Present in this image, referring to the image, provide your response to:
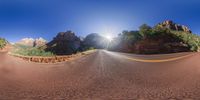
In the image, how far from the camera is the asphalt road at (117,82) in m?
9.25

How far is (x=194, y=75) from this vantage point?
37.8 ft

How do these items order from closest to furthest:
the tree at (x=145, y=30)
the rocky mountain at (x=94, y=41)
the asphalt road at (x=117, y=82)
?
the asphalt road at (x=117, y=82) < the tree at (x=145, y=30) < the rocky mountain at (x=94, y=41)

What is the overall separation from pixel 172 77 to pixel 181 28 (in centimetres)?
7483

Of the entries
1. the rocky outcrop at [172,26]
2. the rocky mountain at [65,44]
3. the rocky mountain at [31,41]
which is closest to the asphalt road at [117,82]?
the rocky outcrop at [172,26]

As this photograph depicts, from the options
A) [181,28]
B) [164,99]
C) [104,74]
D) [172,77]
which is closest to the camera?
[164,99]

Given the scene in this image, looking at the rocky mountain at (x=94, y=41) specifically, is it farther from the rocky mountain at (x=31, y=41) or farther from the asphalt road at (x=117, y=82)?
the asphalt road at (x=117, y=82)

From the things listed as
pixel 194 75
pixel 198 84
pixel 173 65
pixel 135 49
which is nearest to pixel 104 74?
pixel 173 65

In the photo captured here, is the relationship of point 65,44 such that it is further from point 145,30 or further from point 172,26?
point 172,26

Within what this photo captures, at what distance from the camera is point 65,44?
3438 inches

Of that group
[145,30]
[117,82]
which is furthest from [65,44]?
[117,82]

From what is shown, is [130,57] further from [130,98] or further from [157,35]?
[157,35]

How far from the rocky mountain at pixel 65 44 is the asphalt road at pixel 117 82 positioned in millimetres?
64160

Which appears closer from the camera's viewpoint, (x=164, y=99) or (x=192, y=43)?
(x=164, y=99)

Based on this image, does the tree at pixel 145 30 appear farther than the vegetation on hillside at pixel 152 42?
Yes
